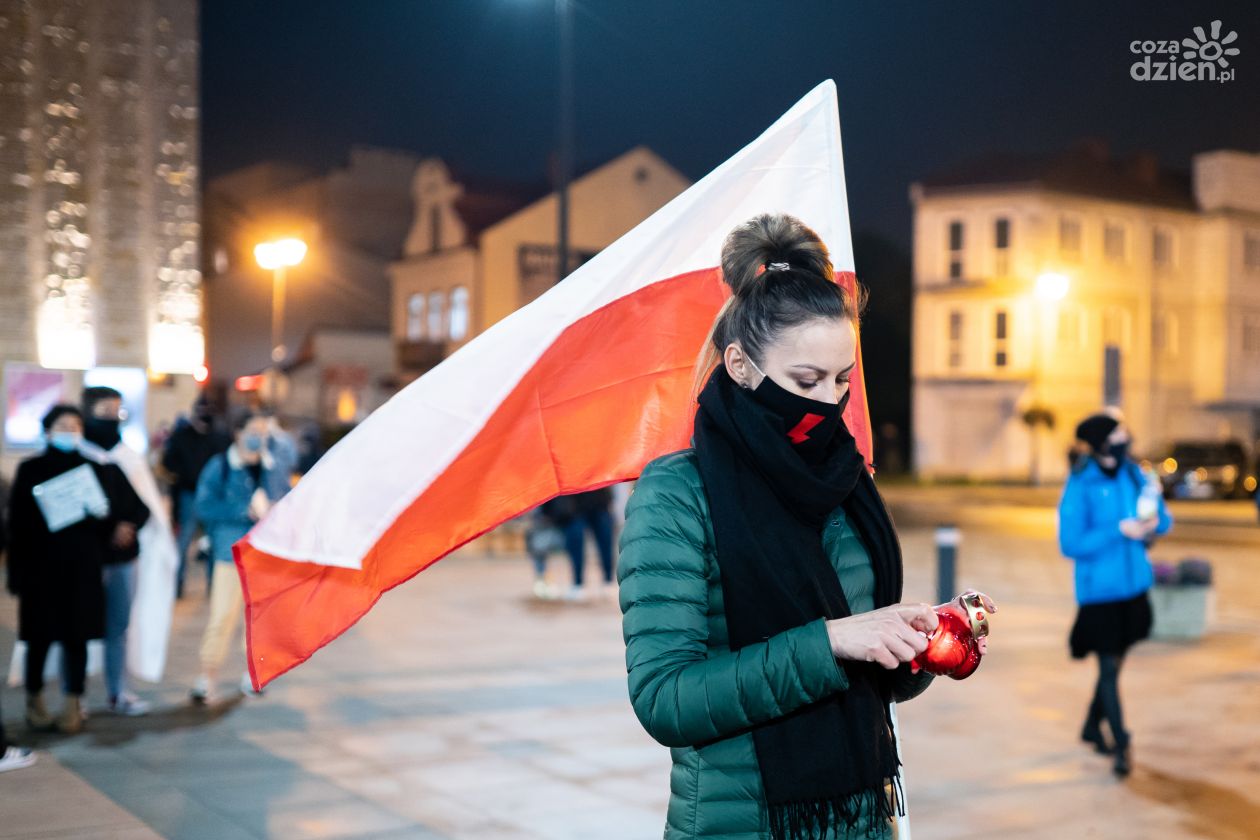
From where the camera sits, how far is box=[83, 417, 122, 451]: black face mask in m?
8.91

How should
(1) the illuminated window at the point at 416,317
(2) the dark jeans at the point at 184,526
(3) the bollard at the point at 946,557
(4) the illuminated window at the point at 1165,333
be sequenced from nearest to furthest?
1. (3) the bollard at the point at 946,557
2. (2) the dark jeans at the point at 184,526
3. (1) the illuminated window at the point at 416,317
4. (4) the illuminated window at the point at 1165,333

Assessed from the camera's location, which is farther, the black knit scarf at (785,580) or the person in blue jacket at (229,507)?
the person in blue jacket at (229,507)

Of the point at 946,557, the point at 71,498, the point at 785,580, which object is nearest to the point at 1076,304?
the point at 946,557

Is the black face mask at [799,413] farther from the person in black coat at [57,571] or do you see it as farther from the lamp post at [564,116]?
the lamp post at [564,116]

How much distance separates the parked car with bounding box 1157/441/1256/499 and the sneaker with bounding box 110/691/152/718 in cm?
3392

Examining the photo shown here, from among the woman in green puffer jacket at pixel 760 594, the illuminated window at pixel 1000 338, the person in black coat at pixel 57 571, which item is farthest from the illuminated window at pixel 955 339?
the woman in green puffer jacket at pixel 760 594

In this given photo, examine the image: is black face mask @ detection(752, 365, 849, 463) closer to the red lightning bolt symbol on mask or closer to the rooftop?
the red lightning bolt symbol on mask

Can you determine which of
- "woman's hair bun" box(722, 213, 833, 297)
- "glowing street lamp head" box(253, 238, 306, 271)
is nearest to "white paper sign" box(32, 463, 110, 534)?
"woman's hair bun" box(722, 213, 833, 297)

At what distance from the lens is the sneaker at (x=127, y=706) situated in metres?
8.71

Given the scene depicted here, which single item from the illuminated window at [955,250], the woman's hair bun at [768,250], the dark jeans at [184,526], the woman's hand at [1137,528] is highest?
the illuminated window at [955,250]

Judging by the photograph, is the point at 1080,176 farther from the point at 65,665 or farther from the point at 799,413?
the point at 799,413

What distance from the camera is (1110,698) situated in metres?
7.57

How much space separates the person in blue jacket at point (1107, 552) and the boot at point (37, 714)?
19.9 feet

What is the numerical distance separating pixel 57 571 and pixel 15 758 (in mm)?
1446
